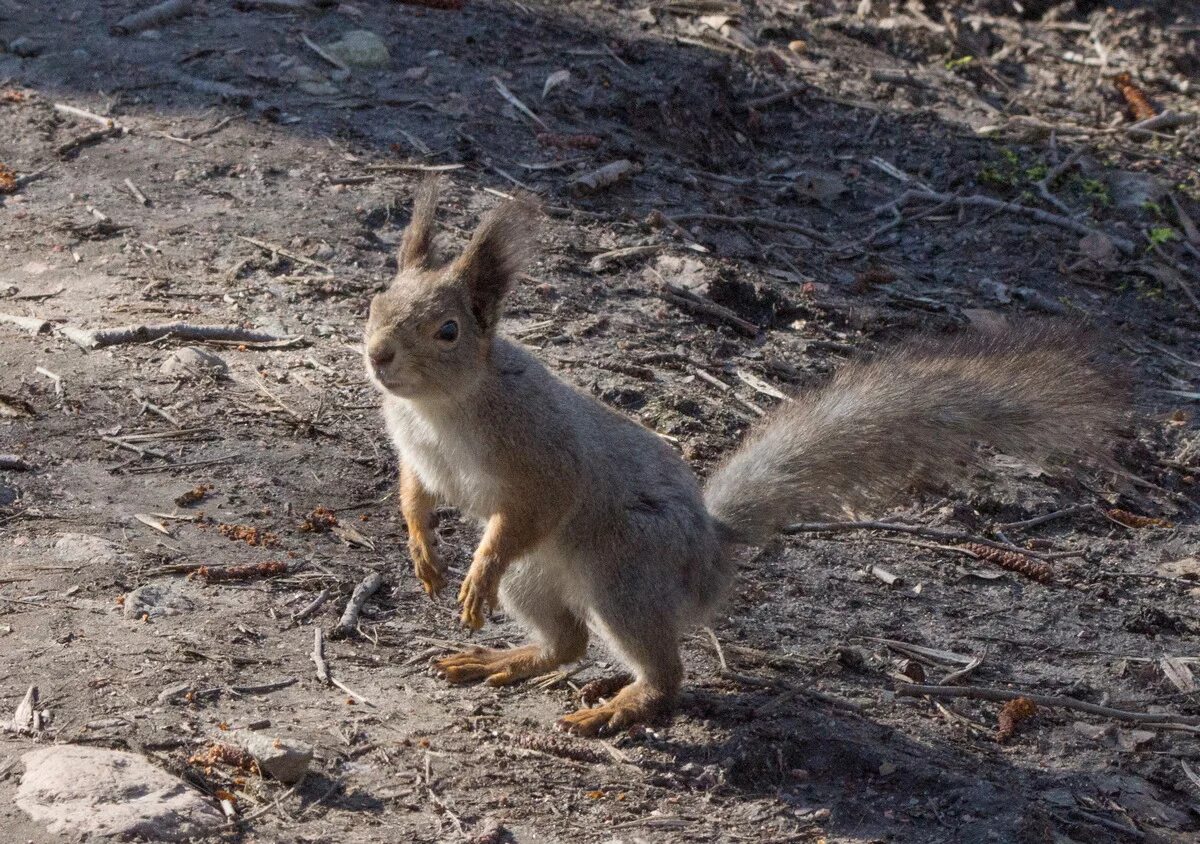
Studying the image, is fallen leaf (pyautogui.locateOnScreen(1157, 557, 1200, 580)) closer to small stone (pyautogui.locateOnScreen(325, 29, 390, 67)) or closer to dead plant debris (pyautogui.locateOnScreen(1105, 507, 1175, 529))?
dead plant debris (pyautogui.locateOnScreen(1105, 507, 1175, 529))

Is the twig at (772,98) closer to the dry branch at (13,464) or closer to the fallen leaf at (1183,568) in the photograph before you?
the fallen leaf at (1183,568)

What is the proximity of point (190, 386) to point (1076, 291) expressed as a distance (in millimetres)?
3675

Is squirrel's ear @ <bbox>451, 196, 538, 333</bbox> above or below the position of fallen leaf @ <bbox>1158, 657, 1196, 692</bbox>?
above

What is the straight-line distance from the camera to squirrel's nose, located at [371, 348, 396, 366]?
10.1 feet

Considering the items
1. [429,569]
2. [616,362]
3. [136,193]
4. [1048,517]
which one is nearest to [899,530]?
[1048,517]

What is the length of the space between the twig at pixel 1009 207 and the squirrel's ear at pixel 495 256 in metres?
3.46

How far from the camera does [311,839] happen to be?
8.84 feet

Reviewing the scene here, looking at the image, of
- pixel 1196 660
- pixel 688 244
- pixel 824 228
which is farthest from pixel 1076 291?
pixel 1196 660

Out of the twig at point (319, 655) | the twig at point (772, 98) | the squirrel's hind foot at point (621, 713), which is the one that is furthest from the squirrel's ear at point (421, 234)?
the twig at point (772, 98)

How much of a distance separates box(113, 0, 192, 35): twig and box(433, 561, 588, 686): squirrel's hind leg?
386 centimetres

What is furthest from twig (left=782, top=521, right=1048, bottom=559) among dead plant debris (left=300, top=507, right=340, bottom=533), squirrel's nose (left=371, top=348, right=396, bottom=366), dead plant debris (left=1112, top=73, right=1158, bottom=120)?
dead plant debris (left=1112, top=73, right=1158, bottom=120)

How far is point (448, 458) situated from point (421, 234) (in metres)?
0.56

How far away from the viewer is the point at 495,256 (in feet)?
10.7

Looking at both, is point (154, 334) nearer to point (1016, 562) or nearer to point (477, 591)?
point (477, 591)
